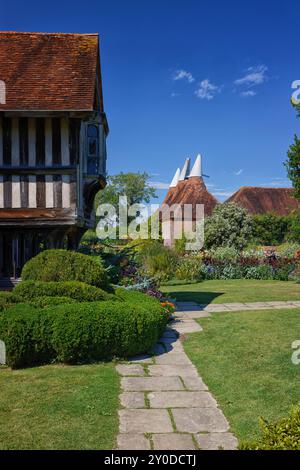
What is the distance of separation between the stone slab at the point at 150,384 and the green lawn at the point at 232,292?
6.69m

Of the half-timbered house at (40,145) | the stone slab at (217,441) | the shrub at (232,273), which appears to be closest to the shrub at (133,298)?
the half-timbered house at (40,145)

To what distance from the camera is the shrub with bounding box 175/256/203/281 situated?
62.4 feet

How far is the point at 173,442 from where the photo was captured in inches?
155

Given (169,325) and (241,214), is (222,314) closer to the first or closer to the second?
Result: (169,325)

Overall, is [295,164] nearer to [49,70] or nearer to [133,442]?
[49,70]

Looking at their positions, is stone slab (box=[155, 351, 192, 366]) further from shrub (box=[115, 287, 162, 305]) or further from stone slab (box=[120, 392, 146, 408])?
stone slab (box=[120, 392, 146, 408])

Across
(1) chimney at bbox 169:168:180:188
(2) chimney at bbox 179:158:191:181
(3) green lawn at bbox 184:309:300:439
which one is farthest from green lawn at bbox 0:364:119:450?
(1) chimney at bbox 169:168:180:188

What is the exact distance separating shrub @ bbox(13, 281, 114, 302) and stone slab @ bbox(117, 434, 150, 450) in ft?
12.1

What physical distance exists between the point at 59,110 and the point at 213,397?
6253mm

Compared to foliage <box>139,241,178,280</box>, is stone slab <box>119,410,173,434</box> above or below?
below

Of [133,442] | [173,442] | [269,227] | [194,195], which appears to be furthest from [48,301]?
[194,195]

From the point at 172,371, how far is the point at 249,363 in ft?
3.69

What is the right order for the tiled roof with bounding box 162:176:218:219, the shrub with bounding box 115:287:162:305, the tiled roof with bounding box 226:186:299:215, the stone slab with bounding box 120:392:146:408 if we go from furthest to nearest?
1. the tiled roof with bounding box 226:186:299:215
2. the tiled roof with bounding box 162:176:218:219
3. the shrub with bounding box 115:287:162:305
4. the stone slab with bounding box 120:392:146:408

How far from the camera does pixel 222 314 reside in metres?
10.2
